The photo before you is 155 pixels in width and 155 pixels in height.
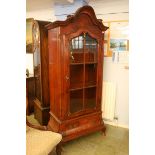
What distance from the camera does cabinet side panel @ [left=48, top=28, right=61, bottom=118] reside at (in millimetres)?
2373

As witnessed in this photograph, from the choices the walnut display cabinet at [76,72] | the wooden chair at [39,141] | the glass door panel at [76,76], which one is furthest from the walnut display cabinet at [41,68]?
Answer: the wooden chair at [39,141]

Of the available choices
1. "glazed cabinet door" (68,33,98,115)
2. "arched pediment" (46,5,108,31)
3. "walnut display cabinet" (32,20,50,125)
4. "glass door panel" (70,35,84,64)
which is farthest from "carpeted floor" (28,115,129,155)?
"arched pediment" (46,5,108,31)

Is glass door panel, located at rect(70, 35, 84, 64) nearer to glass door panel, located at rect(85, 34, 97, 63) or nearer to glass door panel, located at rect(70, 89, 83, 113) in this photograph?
glass door panel, located at rect(85, 34, 97, 63)

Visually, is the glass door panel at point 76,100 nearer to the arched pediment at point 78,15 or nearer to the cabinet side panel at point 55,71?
the cabinet side panel at point 55,71

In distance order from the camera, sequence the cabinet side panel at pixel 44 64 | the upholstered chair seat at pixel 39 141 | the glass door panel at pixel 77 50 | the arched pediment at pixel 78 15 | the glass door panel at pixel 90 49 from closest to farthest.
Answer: the upholstered chair seat at pixel 39 141
the arched pediment at pixel 78 15
the glass door panel at pixel 77 50
the glass door panel at pixel 90 49
the cabinet side panel at pixel 44 64

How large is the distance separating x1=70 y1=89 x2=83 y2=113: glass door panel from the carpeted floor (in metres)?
0.50

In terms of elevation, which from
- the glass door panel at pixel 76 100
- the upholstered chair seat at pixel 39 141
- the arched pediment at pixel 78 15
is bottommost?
the upholstered chair seat at pixel 39 141

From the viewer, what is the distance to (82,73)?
261cm

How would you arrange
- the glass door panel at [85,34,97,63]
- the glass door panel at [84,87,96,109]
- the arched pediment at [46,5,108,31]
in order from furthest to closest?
the glass door panel at [84,87,96,109] < the glass door panel at [85,34,97,63] < the arched pediment at [46,5,108,31]

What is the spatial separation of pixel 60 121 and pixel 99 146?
2.19 feet

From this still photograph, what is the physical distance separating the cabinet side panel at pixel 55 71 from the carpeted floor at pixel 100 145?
501 mm

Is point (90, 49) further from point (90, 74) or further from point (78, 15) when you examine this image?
point (78, 15)

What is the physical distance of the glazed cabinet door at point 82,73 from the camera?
2.49 metres

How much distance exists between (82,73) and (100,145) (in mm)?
1021
